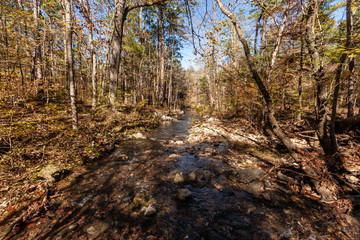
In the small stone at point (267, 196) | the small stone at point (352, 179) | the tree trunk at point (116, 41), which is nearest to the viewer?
the small stone at point (267, 196)

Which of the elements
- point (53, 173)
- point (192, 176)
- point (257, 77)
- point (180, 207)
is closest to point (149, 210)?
point (180, 207)

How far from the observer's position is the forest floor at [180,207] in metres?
2.40

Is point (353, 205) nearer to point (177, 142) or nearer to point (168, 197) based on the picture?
point (168, 197)

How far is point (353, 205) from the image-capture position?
9.27ft

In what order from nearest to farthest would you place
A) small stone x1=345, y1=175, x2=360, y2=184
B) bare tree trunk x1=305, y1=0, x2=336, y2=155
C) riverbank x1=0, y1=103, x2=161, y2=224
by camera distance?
riverbank x1=0, y1=103, x2=161, y2=224, small stone x1=345, y1=175, x2=360, y2=184, bare tree trunk x1=305, y1=0, x2=336, y2=155

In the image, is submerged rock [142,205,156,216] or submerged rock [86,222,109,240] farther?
submerged rock [142,205,156,216]

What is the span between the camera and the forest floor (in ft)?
7.86

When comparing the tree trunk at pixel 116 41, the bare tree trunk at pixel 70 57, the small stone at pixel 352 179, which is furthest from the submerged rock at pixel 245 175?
the tree trunk at pixel 116 41

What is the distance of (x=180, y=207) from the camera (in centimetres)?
304

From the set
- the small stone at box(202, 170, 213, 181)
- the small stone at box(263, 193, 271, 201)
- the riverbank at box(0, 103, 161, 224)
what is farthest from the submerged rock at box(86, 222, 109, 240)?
the small stone at box(263, 193, 271, 201)

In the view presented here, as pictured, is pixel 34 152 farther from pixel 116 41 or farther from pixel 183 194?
pixel 116 41

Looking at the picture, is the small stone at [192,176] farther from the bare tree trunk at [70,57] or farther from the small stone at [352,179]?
the bare tree trunk at [70,57]

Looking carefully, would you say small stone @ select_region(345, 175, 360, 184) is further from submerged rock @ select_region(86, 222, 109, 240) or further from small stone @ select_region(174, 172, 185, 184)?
submerged rock @ select_region(86, 222, 109, 240)

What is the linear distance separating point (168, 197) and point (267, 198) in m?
2.44
